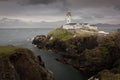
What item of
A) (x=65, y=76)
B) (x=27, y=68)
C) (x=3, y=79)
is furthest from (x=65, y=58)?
(x=3, y=79)

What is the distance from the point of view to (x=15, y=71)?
47969 millimetres

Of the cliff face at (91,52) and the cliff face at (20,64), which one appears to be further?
the cliff face at (91,52)

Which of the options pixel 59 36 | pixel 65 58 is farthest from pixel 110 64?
pixel 59 36

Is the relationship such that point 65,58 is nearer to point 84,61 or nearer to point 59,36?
point 84,61

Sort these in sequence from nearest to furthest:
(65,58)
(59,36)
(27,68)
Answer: (27,68), (65,58), (59,36)

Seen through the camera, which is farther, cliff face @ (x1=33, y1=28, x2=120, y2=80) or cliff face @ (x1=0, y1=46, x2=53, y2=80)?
cliff face @ (x1=33, y1=28, x2=120, y2=80)

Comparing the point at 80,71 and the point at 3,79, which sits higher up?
the point at 3,79

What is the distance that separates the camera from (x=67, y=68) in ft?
283

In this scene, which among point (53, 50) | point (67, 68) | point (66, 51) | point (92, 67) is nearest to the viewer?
point (92, 67)

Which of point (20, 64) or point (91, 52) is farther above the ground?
point (20, 64)

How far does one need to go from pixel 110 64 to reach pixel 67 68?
14.3 metres

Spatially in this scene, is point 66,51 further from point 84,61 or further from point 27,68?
point 27,68

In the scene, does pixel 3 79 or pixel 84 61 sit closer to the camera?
pixel 3 79

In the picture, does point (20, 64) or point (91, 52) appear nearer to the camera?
point (20, 64)
